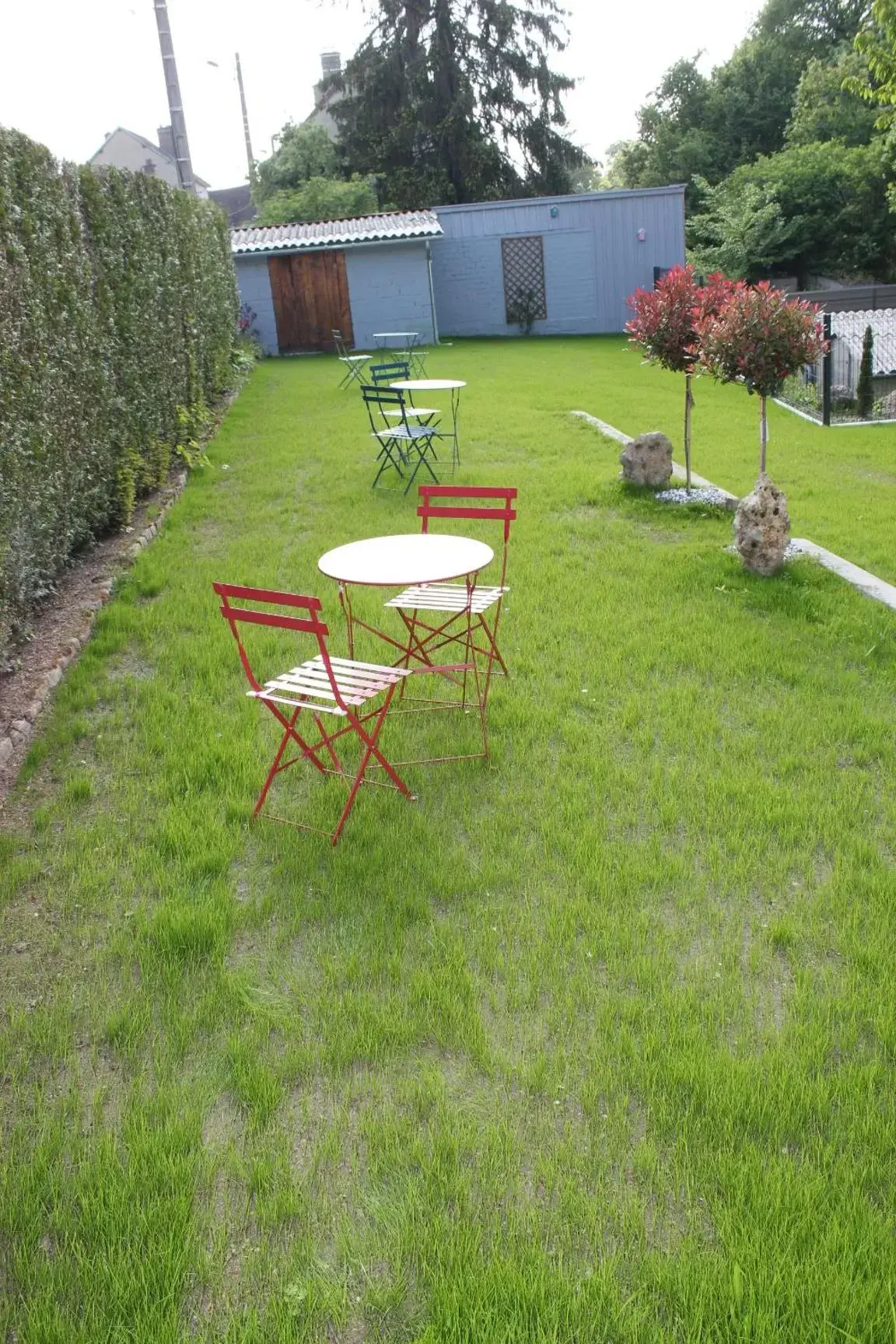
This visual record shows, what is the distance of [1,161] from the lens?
5.73 meters

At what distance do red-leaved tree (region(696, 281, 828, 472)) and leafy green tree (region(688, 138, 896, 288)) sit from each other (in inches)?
797

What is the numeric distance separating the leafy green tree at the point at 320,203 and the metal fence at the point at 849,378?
57.7 ft

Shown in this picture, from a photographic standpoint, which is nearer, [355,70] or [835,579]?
[835,579]

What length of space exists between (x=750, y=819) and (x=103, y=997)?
2.39 meters

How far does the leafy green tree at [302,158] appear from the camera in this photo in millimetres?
32438

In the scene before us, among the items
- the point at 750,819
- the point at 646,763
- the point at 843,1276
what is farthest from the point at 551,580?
the point at 843,1276

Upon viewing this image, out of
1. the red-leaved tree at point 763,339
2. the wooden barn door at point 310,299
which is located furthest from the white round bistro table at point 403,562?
the wooden barn door at point 310,299

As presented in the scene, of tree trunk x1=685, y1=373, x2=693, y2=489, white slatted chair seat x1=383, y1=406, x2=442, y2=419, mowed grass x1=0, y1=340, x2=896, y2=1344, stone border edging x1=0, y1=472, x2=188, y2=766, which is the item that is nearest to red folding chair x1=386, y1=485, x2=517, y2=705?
mowed grass x1=0, y1=340, x2=896, y2=1344

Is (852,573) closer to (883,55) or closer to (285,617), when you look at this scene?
(285,617)

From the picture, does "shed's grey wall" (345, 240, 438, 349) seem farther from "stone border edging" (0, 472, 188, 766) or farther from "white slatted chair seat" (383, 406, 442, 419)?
"stone border edging" (0, 472, 188, 766)

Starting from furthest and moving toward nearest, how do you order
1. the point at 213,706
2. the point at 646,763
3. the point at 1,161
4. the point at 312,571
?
the point at 312,571 < the point at 1,161 < the point at 213,706 < the point at 646,763

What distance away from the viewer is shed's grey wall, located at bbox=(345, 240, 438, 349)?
22.5 metres

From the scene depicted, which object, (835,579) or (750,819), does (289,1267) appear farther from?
(835,579)

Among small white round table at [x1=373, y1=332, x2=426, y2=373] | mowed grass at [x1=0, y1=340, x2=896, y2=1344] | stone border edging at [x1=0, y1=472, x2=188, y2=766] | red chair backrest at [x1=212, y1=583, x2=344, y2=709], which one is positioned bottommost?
mowed grass at [x1=0, y1=340, x2=896, y2=1344]
